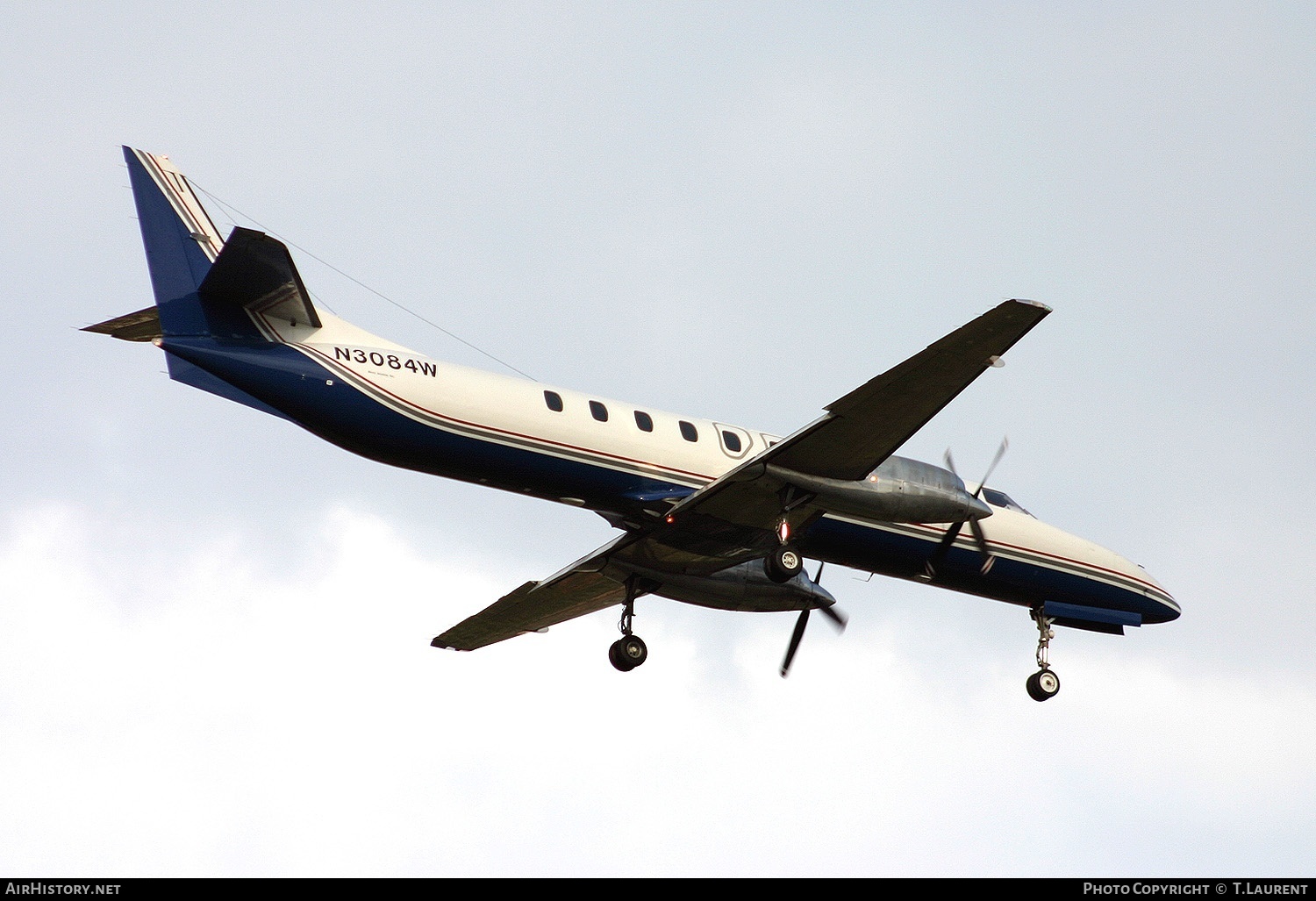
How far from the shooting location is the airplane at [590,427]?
23078mm

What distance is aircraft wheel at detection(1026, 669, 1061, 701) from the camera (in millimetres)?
28969

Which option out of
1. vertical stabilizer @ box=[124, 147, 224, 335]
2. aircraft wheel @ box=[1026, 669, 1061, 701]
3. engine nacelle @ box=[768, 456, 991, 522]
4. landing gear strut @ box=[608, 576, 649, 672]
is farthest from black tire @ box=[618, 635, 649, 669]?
vertical stabilizer @ box=[124, 147, 224, 335]

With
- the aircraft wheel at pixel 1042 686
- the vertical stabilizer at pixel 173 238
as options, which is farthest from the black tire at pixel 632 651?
the vertical stabilizer at pixel 173 238

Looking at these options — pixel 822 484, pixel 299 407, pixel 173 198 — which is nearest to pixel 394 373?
pixel 299 407

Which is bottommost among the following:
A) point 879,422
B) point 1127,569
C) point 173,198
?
point 1127,569

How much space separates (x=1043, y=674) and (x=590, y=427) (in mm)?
10628

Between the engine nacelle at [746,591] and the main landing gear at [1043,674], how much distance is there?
4.10m

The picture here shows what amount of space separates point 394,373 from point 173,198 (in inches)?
184

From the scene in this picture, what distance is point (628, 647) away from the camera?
28.1 meters

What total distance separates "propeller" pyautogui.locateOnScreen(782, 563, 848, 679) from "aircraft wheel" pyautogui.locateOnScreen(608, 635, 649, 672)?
3.09 m

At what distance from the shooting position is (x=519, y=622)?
3031 centimetres

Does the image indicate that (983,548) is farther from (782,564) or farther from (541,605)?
(541,605)
